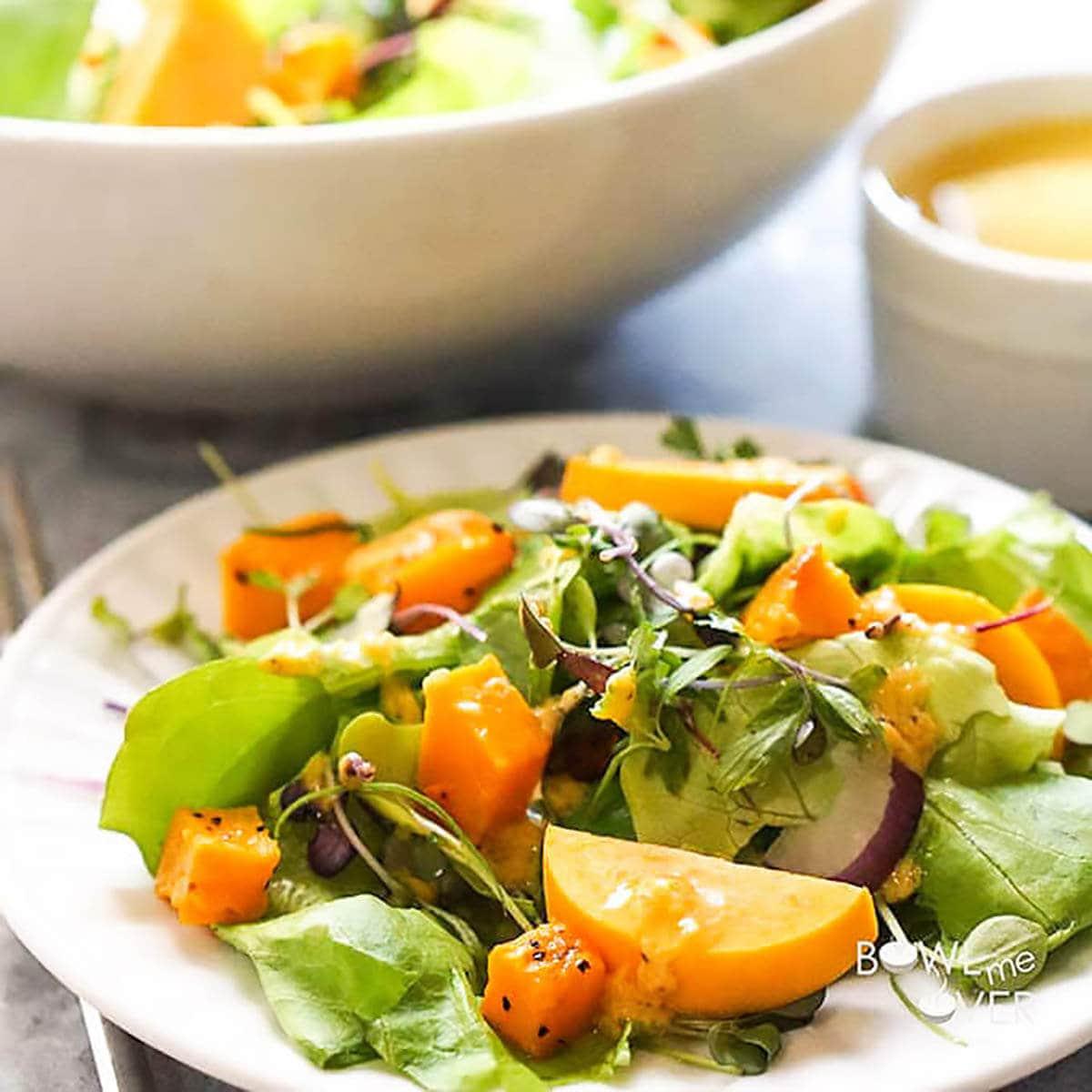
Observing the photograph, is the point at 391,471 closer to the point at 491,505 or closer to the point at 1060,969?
the point at 491,505

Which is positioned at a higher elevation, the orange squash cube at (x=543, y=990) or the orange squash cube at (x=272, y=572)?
the orange squash cube at (x=543, y=990)

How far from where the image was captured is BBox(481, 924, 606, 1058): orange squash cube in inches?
41.6

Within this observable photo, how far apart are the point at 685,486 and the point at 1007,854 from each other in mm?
401

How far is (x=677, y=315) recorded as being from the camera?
80.4 inches

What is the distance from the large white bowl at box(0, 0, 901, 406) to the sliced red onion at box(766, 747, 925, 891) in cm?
57

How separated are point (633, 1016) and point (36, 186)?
0.80 meters

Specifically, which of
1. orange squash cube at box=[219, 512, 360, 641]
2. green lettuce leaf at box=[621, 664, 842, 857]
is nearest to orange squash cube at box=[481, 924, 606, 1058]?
green lettuce leaf at box=[621, 664, 842, 857]

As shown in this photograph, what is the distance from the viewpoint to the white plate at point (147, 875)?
1.03 m

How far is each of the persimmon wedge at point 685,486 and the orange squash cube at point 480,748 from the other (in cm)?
26

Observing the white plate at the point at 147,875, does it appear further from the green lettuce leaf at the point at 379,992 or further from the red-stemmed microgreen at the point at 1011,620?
the red-stemmed microgreen at the point at 1011,620

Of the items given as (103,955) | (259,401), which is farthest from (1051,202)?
(103,955)

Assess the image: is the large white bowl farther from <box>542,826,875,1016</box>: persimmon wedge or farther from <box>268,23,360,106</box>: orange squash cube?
<box>542,826,875,1016</box>: persimmon wedge

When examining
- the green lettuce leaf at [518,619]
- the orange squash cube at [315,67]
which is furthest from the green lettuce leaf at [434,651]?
the orange squash cube at [315,67]

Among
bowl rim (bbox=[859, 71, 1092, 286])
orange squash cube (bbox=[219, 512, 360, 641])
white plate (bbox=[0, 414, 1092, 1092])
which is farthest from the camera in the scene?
bowl rim (bbox=[859, 71, 1092, 286])
